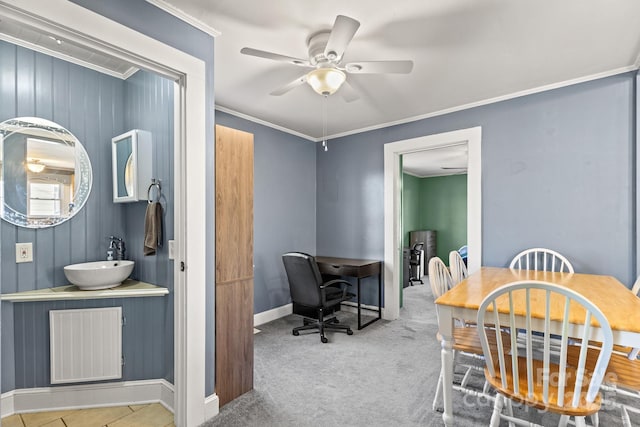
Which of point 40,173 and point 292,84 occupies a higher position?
point 292,84

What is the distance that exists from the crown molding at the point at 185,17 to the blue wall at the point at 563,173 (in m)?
2.57

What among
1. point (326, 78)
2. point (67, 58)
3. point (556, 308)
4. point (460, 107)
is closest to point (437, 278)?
point (556, 308)

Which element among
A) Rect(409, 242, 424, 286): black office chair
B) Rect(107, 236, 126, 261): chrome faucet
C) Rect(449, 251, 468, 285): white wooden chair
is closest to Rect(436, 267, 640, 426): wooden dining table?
Rect(449, 251, 468, 285): white wooden chair

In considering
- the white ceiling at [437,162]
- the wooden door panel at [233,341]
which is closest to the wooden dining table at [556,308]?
the wooden door panel at [233,341]

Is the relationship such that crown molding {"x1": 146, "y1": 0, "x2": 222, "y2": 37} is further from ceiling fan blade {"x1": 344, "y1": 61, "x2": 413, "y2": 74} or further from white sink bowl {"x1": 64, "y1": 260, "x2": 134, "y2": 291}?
white sink bowl {"x1": 64, "y1": 260, "x2": 134, "y2": 291}

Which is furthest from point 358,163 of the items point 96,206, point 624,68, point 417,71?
point 96,206

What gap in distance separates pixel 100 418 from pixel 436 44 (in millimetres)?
3302

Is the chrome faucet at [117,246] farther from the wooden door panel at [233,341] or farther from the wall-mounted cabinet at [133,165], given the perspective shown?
the wooden door panel at [233,341]

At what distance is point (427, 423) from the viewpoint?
1.90m

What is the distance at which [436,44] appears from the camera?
220 cm

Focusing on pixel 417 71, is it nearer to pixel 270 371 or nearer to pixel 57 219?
pixel 270 371

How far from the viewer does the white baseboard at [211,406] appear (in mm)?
1940

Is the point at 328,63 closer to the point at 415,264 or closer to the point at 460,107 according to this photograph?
the point at 460,107

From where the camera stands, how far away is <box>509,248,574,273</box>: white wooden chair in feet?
9.00
